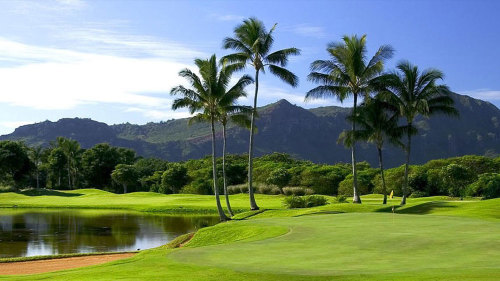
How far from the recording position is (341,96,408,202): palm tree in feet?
133

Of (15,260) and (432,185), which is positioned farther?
(432,185)

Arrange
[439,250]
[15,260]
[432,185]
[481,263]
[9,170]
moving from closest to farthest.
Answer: [481,263] → [439,250] → [15,260] → [432,185] → [9,170]

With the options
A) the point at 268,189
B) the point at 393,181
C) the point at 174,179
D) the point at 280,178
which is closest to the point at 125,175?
the point at 174,179

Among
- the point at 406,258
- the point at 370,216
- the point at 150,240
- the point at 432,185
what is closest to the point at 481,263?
the point at 406,258

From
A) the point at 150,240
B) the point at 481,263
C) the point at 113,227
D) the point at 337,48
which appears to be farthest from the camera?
the point at 113,227

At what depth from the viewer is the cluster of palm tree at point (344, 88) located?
130ft

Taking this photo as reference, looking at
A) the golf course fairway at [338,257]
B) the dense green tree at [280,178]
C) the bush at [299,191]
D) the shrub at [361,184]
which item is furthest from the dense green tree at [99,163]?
the golf course fairway at [338,257]

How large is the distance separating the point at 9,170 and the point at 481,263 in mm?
109017

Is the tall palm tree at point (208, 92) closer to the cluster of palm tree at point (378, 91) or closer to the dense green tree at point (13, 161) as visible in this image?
the cluster of palm tree at point (378, 91)

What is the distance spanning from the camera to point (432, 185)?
67.7 meters

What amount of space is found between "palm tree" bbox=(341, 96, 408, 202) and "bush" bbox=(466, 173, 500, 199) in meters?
19.2

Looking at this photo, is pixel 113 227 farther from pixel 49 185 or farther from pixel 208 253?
pixel 49 185

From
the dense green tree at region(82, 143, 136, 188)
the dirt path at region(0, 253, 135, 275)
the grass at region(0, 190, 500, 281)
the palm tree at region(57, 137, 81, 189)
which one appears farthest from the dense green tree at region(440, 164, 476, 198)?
the palm tree at region(57, 137, 81, 189)

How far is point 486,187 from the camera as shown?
55.8 metres
